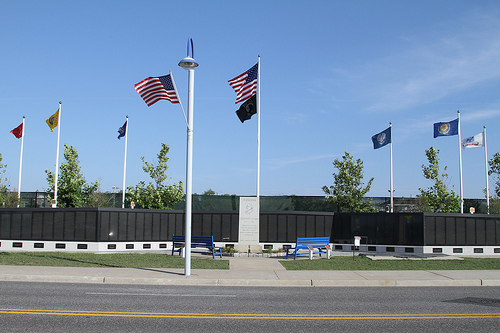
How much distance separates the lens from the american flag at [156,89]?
1605 cm

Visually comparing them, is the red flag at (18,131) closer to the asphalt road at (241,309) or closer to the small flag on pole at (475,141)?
the asphalt road at (241,309)

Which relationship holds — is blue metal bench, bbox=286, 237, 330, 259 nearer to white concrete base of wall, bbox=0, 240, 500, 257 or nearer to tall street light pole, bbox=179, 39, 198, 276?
white concrete base of wall, bbox=0, 240, 500, 257

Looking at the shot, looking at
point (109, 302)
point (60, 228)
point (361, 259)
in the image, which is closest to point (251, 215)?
point (361, 259)

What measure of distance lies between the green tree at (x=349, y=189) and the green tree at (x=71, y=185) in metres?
18.4

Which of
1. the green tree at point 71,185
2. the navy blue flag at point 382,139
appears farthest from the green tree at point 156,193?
the navy blue flag at point 382,139

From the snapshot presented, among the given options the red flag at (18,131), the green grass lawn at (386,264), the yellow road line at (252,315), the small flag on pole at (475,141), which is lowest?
the green grass lawn at (386,264)

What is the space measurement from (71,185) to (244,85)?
17.5 metres

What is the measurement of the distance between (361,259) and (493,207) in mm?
21780

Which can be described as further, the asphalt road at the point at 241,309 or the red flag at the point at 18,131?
the red flag at the point at 18,131

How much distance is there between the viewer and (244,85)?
78.0 feet

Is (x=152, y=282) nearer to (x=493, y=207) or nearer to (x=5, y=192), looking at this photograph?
(x=5, y=192)

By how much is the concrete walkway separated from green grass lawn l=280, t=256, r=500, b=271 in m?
1.18

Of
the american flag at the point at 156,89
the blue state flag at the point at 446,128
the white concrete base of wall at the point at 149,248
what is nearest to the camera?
the american flag at the point at 156,89

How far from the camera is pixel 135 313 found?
9344 millimetres
